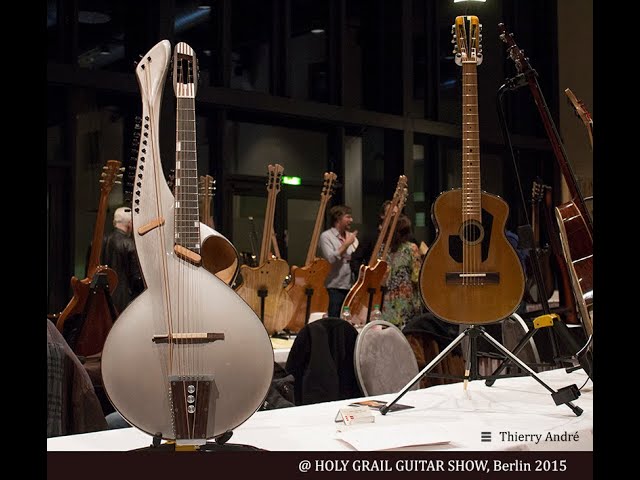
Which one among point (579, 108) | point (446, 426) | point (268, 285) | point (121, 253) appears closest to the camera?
point (446, 426)

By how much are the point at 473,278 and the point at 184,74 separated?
1148 millimetres

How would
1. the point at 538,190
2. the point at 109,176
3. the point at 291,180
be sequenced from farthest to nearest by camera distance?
1. the point at 291,180
2. the point at 109,176
3. the point at 538,190

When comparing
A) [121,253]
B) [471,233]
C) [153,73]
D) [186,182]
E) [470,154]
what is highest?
[153,73]

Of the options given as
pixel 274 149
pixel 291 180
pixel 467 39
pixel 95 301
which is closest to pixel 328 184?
pixel 291 180

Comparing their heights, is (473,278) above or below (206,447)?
above

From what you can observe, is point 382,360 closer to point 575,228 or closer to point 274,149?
point 575,228

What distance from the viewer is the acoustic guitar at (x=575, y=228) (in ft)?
7.49

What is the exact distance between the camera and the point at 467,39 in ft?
8.13

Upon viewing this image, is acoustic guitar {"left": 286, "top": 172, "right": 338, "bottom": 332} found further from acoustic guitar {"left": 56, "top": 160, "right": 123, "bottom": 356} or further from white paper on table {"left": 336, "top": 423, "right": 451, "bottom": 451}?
white paper on table {"left": 336, "top": 423, "right": 451, "bottom": 451}

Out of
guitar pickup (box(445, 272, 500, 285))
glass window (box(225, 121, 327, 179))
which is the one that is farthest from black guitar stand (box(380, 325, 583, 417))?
glass window (box(225, 121, 327, 179))

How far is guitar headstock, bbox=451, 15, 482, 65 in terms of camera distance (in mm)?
2463

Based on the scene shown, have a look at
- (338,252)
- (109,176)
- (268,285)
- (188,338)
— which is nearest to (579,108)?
(188,338)

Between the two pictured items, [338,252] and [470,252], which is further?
[338,252]

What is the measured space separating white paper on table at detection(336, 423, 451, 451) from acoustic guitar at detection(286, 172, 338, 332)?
235cm
